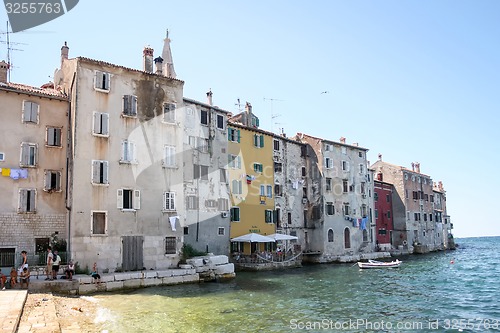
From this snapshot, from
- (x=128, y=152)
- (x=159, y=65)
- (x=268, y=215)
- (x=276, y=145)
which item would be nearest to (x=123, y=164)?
(x=128, y=152)

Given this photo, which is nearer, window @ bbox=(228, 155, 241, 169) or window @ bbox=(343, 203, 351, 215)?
window @ bbox=(228, 155, 241, 169)

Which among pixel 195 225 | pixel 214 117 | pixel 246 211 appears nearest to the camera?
pixel 195 225

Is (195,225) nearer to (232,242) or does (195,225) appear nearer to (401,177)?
(232,242)

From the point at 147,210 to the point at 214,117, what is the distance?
41.7ft

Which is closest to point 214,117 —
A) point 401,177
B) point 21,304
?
point 21,304

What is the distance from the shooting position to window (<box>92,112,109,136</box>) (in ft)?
91.2

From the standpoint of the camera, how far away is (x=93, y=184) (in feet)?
88.7

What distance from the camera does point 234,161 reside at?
41.4m

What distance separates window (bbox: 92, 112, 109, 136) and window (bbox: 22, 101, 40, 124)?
3703mm

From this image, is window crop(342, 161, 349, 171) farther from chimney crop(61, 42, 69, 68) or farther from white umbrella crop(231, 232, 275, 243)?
chimney crop(61, 42, 69, 68)

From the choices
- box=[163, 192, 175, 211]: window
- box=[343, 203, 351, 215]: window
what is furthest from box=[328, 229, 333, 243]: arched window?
box=[163, 192, 175, 211]: window

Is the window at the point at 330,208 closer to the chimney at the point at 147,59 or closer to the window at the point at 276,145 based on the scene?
the window at the point at 276,145

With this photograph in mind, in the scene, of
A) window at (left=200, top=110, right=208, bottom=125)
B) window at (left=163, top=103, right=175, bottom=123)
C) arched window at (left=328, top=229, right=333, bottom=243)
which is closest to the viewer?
window at (left=163, top=103, right=175, bottom=123)

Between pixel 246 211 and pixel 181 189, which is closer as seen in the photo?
pixel 181 189
